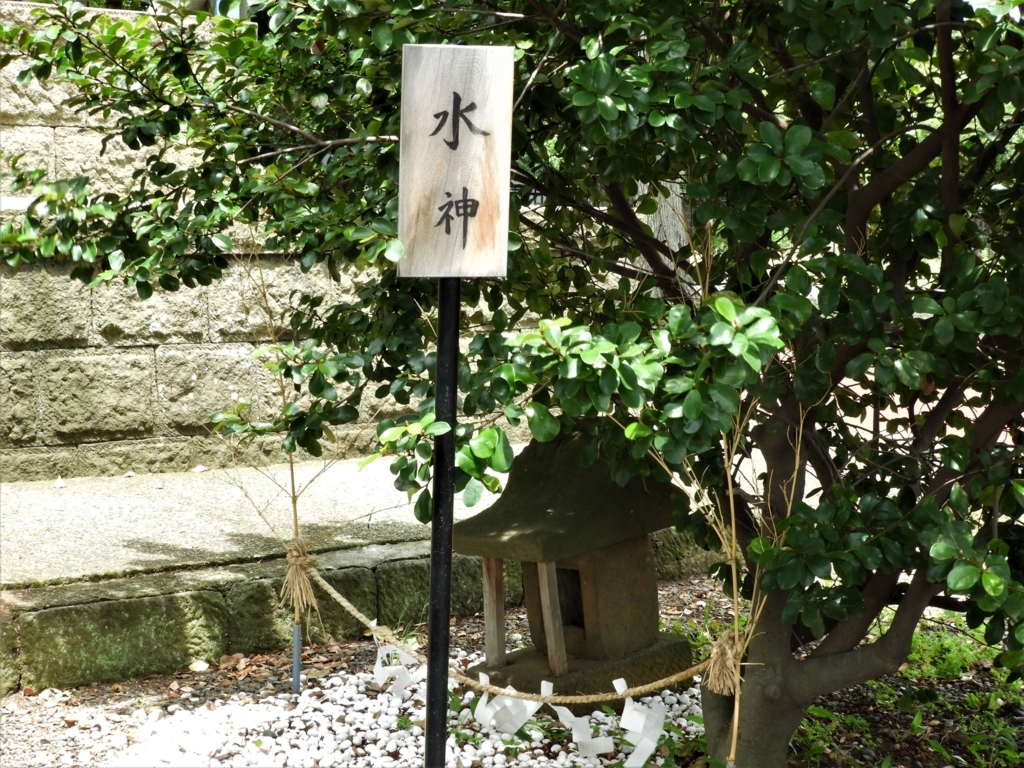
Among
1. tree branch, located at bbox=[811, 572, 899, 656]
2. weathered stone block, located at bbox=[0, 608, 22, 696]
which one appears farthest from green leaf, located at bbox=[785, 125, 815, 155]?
weathered stone block, located at bbox=[0, 608, 22, 696]

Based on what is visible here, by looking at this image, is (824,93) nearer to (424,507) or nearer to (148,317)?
(424,507)

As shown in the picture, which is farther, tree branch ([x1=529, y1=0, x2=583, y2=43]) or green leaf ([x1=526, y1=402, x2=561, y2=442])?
tree branch ([x1=529, y1=0, x2=583, y2=43])

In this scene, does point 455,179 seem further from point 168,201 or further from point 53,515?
point 53,515

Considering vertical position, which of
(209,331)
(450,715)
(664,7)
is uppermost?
(664,7)

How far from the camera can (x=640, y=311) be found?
2266 mm

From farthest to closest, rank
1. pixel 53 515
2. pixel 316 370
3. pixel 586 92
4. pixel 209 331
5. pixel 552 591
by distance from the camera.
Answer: pixel 209 331, pixel 53 515, pixel 552 591, pixel 316 370, pixel 586 92

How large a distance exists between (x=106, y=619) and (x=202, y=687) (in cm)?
39

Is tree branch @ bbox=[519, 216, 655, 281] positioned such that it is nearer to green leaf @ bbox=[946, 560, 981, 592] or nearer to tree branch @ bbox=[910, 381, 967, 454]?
tree branch @ bbox=[910, 381, 967, 454]

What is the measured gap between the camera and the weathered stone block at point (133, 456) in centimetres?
523

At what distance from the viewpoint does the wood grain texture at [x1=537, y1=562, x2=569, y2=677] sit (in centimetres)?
331

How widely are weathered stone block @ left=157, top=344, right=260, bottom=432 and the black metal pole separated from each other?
11.5 ft

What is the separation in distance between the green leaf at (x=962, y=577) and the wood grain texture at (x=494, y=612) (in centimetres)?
163

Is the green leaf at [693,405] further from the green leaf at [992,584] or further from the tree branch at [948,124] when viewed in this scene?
the tree branch at [948,124]

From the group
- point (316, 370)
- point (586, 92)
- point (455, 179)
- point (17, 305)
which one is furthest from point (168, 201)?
point (17, 305)
